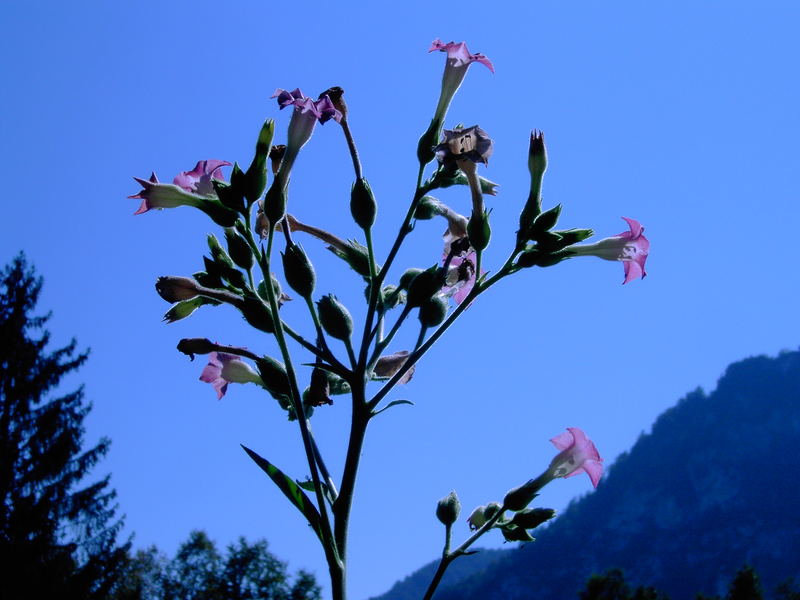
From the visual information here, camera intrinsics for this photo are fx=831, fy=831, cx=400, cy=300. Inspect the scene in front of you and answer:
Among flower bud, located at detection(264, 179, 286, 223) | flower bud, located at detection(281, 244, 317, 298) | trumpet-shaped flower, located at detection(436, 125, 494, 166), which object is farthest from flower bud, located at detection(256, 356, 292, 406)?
trumpet-shaped flower, located at detection(436, 125, 494, 166)

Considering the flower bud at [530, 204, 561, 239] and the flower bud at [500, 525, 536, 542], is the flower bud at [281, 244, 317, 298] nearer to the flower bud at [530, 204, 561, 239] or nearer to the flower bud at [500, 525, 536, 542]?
the flower bud at [530, 204, 561, 239]

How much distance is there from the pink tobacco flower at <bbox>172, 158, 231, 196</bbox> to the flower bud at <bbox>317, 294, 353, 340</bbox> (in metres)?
0.39

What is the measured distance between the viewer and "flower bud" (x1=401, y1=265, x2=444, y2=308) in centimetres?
183

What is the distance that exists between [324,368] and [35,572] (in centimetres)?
1722

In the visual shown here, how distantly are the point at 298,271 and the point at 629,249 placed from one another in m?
0.79

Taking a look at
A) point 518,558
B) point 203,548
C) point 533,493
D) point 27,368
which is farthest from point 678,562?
point 533,493

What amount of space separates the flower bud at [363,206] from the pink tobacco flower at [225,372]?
18.5 inches

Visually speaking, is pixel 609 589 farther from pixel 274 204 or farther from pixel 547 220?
pixel 274 204

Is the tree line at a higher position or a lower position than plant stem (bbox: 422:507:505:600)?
higher

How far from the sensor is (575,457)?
200 cm

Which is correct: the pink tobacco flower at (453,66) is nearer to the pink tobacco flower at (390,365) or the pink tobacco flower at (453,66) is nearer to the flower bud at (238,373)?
the pink tobacco flower at (390,365)

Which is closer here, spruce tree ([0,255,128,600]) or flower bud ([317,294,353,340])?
flower bud ([317,294,353,340])

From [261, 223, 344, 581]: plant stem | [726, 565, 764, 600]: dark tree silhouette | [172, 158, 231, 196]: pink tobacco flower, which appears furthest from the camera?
[726, 565, 764, 600]: dark tree silhouette

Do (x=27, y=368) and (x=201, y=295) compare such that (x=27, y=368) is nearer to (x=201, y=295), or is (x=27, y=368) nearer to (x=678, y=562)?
(x=201, y=295)
